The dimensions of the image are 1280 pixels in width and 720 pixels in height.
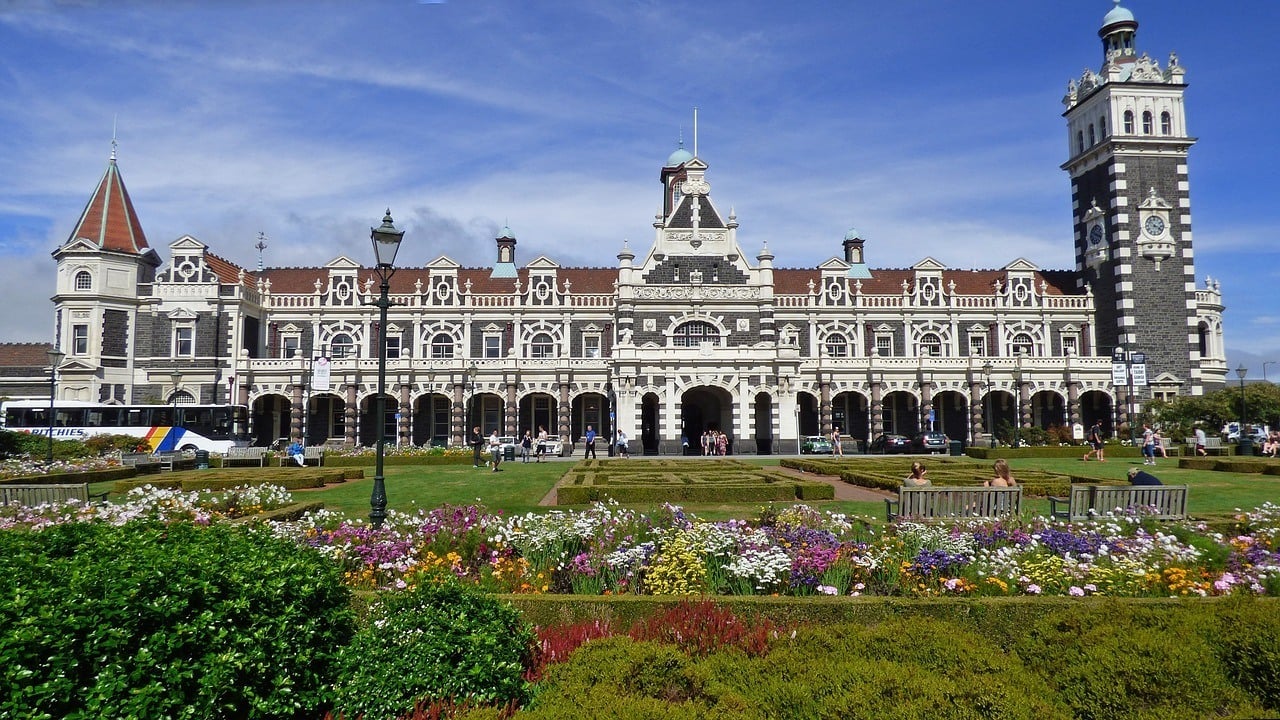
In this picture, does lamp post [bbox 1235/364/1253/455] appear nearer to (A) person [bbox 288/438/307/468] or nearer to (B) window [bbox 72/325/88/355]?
(A) person [bbox 288/438/307/468]

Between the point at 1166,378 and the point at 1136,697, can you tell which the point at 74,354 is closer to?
the point at 1136,697

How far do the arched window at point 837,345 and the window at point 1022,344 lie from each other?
1222 centimetres

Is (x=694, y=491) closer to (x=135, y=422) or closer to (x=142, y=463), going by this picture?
(x=142, y=463)

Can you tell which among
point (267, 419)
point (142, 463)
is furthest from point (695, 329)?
point (142, 463)

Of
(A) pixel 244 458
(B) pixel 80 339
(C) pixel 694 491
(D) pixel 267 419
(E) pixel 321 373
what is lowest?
(C) pixel 694 491

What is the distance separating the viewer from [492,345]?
5312 cm

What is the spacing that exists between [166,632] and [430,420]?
4755 cm

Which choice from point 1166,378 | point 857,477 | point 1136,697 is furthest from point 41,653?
point 1166,378

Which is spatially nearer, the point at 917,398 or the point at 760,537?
the point at 760,537

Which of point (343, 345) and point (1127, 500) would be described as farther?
point (343, 345)

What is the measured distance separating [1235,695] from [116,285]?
5770 centimetres

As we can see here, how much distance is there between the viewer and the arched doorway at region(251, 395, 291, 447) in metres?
49.8

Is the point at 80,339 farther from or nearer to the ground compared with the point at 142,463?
farther from the ground

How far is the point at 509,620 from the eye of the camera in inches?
221
